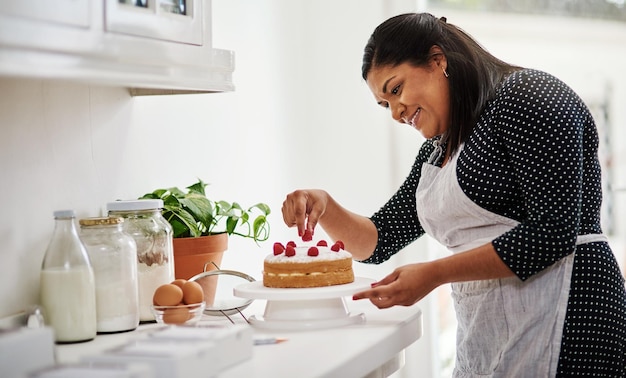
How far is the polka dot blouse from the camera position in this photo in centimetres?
156

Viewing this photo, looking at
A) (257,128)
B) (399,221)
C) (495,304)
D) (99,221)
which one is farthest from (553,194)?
(257,128)

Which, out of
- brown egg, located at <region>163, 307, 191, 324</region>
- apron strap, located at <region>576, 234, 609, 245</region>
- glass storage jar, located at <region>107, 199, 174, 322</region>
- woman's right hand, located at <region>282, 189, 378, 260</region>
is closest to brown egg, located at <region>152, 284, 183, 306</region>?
brown egg, located at <region>163, 307, 191, 324</region>

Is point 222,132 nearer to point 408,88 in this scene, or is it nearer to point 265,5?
point 265,5

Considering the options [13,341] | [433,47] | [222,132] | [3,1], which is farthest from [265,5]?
[13,341]

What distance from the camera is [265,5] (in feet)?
8.62

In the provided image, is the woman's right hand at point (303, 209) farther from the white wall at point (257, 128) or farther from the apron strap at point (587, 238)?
the apron strap at point (587, 238)

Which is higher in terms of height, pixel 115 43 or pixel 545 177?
pixel 115 43

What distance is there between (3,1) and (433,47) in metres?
0.94

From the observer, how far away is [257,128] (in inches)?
101

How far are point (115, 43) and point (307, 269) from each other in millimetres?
594

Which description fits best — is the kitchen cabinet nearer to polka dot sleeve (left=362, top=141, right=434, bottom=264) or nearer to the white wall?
the white wall

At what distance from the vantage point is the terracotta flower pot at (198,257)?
1.83m

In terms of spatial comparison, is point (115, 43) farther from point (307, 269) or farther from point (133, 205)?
point (307, 269)

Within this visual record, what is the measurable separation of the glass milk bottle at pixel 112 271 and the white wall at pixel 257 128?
122mm
